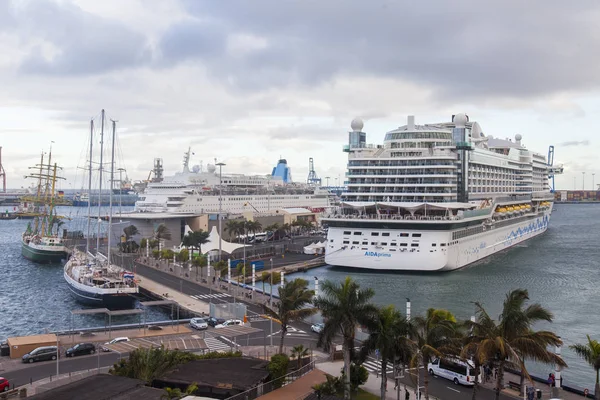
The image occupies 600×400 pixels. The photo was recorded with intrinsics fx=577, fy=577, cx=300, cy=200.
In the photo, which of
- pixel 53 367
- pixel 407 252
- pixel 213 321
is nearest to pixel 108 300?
pixel 213 321

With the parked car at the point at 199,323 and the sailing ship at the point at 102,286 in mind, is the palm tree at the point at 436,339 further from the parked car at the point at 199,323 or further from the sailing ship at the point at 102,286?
the sailing ship at the point at 102,286

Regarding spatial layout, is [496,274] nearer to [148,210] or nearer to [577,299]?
[577,299]

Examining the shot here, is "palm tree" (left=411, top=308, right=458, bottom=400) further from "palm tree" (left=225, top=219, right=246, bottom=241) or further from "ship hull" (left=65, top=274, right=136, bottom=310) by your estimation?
"palm tree" (left=225, top=219, right=246, bottom=241)

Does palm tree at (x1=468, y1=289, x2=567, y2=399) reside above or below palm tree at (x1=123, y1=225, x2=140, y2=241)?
above

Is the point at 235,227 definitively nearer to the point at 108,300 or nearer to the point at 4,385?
the point at 108,300

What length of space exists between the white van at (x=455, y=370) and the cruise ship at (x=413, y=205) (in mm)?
25681

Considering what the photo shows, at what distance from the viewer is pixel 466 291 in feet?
143

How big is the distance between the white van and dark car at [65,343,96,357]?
15.0 metres

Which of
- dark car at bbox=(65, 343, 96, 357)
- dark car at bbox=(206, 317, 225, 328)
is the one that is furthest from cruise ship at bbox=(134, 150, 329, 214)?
dark car at bbox=(65, 343, 96, 357)

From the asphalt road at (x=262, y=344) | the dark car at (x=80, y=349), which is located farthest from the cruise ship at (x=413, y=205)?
the dark car at (x=80, y=349)

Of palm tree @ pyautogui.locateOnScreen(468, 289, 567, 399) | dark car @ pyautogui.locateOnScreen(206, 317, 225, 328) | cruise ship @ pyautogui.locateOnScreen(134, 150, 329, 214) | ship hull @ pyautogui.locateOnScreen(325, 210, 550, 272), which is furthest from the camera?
cruise ship @ pyautogui.locateOnScreen(134, 150, 329, 214)

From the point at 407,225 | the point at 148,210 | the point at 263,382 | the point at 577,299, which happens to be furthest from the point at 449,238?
the point at 148,210

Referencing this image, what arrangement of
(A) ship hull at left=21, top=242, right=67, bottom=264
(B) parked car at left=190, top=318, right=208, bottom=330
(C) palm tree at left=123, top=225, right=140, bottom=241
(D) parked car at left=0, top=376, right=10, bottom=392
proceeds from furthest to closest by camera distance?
(C) palm tree at left=123, top=225, right=140, bottom=241 → (A) ship hull at left=21, top=242, right=67, bottom=264 → (B) parked car at left=190, top=318, right=208, bottom=330 → (D) parked car at left=0, top=376, right=10, bottom=392

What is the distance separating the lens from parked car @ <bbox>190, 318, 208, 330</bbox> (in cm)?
3145
